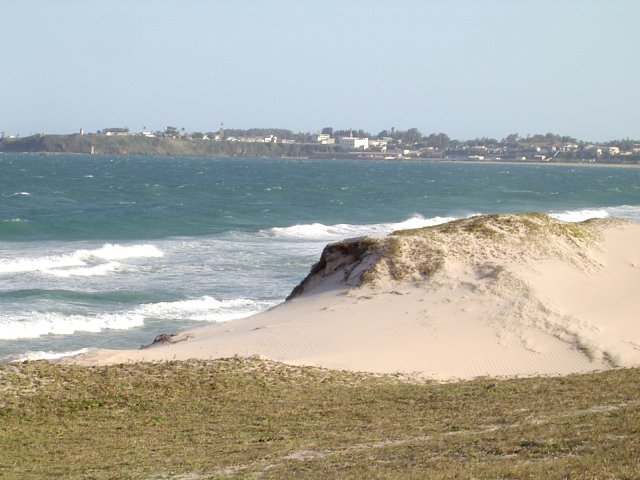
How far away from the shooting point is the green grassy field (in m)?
11.0

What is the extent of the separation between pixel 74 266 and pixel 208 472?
30926 millimetres

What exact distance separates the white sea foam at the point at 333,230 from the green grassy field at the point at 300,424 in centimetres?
3927

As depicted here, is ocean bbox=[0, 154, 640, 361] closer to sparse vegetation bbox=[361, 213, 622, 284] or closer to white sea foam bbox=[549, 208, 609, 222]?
white sea foam bbox=[549, 208, 609, 222]

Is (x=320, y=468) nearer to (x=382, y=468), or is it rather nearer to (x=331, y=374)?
(x=382, y=468)

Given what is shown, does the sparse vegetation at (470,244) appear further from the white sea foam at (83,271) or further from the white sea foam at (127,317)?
the white sea foam at (83,271)

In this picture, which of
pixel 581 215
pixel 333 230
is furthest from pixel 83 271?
pixel 581 215

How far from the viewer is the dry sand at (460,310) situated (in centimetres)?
2088

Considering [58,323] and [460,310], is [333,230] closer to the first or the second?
[58,323]

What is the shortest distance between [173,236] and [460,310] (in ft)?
116

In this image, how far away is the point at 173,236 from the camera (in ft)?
188

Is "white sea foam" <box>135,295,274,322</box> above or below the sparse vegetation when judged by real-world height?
below

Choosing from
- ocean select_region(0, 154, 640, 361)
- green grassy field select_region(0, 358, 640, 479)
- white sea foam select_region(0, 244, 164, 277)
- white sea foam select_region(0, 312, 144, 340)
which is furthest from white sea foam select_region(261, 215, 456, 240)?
green grassy field select_region(0, 358, 640, 479)

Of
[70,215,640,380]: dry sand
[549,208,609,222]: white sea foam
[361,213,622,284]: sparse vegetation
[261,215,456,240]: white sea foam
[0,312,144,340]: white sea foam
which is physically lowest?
[261,215,456,240]: white sea foam

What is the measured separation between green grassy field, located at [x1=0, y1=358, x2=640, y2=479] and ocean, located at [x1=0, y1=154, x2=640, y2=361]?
8.12 meters
